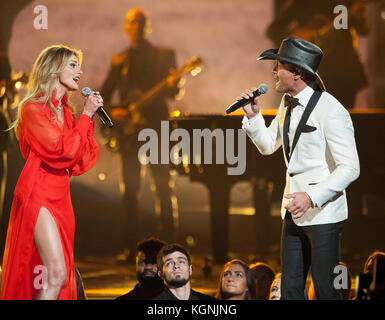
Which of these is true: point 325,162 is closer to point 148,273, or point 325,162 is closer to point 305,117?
point 305,117

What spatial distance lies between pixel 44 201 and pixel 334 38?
308cm

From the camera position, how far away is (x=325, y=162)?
3.05 m

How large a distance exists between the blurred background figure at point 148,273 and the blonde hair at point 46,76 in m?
1.18

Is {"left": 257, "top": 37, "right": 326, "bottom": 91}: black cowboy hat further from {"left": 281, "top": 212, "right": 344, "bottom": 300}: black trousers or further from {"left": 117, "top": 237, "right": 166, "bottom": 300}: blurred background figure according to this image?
{"left": 117, "top": 237, "right": 166, "bottom": 300}: blurred background figure

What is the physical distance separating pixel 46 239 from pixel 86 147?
1.67 ft

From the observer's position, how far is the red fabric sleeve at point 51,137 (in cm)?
313

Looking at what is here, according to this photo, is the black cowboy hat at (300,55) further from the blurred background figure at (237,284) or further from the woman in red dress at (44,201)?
the blurred background figure at (237,284)

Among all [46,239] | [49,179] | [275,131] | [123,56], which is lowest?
[46,239]

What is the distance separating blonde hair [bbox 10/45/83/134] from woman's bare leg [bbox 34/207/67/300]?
0.52m

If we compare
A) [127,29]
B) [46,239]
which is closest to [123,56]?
[127,29]

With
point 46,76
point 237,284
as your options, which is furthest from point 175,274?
point 46,76

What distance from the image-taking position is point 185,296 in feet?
11.5
